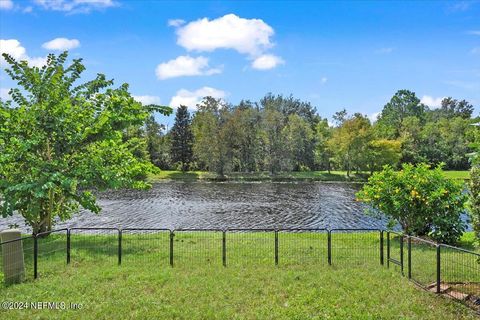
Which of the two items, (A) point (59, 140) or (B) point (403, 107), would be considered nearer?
(A) point (59, 140)

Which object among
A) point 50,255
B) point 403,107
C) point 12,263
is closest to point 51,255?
point 50,255

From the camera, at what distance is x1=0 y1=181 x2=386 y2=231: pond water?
2416 centimetres

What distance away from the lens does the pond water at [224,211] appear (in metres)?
24.2

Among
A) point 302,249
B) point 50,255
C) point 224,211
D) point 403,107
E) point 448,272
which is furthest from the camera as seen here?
point 403,107

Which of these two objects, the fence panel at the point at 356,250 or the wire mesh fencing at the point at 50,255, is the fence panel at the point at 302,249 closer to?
the fence panel at the point at 356,250

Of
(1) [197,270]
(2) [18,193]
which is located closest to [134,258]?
(1) [197,270]

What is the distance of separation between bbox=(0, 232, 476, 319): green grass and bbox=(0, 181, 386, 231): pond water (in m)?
11.7

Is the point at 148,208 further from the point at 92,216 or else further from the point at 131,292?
the point at 131,292

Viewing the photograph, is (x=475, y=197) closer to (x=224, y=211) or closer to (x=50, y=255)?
(x=50, y=255)

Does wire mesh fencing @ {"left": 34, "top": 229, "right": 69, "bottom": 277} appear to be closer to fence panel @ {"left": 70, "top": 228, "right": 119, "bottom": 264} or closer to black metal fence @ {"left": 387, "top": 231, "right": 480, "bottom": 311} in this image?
fence panel @ {"left": 70, "top": 228, "right": 119, "bottom": 264}

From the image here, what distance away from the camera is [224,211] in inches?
1156

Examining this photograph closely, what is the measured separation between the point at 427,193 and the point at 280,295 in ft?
28.8

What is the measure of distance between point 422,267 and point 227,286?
4.94m

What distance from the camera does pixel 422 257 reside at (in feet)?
36.5
